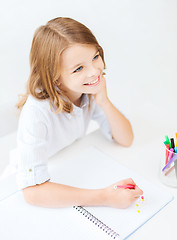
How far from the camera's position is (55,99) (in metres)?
0.71

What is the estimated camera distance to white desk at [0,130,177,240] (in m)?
0.63

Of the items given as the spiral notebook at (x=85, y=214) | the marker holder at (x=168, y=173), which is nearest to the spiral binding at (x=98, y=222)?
the spiral notebook at (x=85, y=214)

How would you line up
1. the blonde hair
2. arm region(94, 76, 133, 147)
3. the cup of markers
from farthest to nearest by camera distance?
arm region(94, 76, 133, 147)
the cup of markers
the blonde hair

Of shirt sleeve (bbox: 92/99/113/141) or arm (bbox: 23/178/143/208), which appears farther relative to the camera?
shirt sleeve (bbox: 92/99/113/141)

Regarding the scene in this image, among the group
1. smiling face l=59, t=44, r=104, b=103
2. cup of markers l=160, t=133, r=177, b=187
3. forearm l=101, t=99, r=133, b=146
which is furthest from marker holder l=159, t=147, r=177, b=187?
smiling face l=59, t=44, r=104, b=103

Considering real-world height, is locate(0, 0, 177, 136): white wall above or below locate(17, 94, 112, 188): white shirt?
above

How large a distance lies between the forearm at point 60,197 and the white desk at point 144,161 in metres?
0.07

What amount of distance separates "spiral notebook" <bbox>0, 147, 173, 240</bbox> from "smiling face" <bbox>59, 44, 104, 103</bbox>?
23 centimetres

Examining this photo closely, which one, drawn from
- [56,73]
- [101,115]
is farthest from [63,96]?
[101,115]

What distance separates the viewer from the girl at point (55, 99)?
61cm

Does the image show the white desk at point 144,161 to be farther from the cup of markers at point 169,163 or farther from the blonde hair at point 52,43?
the blonde hair at point 52,43

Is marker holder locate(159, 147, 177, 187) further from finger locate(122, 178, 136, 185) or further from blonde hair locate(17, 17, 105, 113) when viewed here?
blonde hair locate(17, 17, 105, 113)

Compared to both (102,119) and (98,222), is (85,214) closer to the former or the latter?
(98,222)

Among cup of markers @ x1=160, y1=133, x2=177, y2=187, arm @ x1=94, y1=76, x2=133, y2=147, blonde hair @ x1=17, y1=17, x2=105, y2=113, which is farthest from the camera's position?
arm @ x1=94, y1=76, x2=133, y2=147
